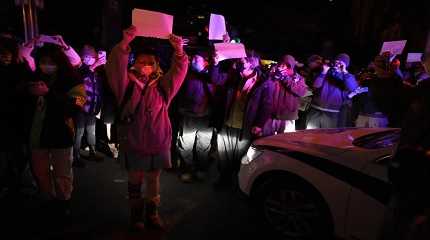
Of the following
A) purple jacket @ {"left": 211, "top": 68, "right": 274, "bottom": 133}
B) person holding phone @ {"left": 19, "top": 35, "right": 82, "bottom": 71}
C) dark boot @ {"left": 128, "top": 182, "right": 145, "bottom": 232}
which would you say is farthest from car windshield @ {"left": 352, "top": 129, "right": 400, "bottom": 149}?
person holding phone @ {"left": 19, "top": 35, "right": 82, "bottom": 71}

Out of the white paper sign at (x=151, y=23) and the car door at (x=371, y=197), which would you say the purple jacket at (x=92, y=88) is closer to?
the white paper sign at (x=151, y=23)

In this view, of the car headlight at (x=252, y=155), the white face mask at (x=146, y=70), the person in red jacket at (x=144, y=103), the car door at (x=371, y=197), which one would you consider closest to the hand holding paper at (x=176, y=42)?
the person in red jacket at (x=144, y=103)

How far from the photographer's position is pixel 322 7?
64.0ft

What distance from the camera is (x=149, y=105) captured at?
15.0 ft

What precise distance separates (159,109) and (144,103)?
19 centimetres

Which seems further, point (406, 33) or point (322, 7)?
point (322, 7)

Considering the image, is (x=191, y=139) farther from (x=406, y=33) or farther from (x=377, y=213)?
(x=406, y=33)

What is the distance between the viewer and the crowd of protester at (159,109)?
3.76 m

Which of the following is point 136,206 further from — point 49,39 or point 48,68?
point 49,39

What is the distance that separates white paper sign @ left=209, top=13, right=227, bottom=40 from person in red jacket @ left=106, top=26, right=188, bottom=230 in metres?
2.27

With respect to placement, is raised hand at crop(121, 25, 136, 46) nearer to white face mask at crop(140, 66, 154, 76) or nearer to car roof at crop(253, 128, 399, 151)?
white face mask at crop(140, 66, 154, 76)

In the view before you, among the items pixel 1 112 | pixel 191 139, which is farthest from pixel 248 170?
pixel 1 112

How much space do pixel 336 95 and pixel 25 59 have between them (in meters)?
5.56

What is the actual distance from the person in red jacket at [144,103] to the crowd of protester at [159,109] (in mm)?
11
